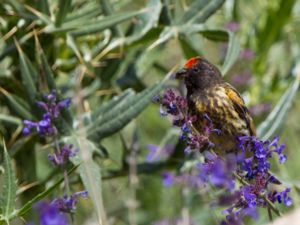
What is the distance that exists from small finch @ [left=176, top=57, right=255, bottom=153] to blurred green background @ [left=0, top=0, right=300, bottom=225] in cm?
17

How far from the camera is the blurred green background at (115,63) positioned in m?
4.61

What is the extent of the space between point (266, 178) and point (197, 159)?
68.5 inches

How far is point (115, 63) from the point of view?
5.12m

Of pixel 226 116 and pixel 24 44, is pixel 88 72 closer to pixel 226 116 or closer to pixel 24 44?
pixel 24 44

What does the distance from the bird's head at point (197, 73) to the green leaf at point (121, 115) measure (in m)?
0.14

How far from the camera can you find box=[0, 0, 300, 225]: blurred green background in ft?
15.1

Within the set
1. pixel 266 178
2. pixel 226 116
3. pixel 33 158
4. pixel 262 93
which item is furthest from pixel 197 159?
pixel 266 178

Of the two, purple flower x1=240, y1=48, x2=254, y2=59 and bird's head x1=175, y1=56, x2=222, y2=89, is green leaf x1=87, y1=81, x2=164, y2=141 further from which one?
purple flower x1=240, y1=48, x2=254, y2=59

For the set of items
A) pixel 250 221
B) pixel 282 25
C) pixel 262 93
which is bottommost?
pixel 250 221

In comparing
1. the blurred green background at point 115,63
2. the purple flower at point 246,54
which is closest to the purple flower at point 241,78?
the blurred green background at point 115,63

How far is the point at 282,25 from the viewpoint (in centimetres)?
598

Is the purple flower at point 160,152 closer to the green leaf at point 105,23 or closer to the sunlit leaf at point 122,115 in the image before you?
the sunlit leaf at point 122,115

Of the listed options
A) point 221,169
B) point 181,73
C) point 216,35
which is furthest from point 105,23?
point 221,169

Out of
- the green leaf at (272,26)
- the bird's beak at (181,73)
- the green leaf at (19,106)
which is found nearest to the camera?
the bird's beak at (181,73)
